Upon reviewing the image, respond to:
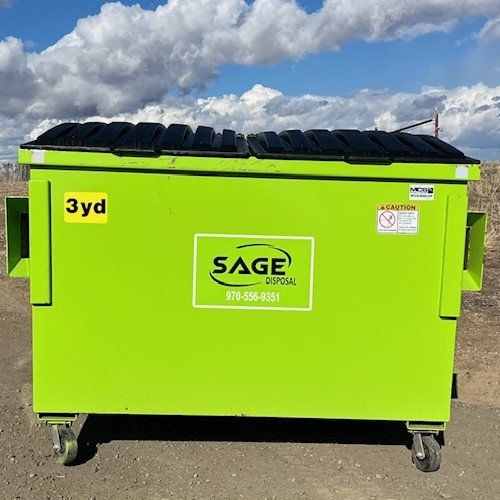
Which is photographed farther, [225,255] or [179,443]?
[179,443]

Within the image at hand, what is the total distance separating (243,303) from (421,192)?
3.57 feet

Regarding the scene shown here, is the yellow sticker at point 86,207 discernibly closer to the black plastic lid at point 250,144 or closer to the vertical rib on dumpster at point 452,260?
the black plastic lid at point 250,144

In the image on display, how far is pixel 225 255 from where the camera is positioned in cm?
302

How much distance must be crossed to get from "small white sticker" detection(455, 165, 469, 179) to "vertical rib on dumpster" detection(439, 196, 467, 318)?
0.36ft

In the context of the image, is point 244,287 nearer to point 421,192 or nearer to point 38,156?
point 421,192

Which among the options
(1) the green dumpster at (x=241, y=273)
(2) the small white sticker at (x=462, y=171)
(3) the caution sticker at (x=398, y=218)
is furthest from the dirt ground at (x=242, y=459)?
(2) the small white sticker at (x=462, y=171)

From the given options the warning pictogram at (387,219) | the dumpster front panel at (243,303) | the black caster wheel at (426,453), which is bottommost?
the black caster wheel at (426,453)

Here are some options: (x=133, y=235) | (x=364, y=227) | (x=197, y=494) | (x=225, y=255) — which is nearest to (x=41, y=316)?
(x=133, y=235)

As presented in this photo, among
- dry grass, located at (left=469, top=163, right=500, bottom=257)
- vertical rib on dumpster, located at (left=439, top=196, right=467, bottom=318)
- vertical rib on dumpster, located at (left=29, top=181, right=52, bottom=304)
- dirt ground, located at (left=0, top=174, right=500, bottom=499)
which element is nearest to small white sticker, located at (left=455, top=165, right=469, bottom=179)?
vertical rib on dumpster, located at (left=439, top=196, right=467, bottom=318)

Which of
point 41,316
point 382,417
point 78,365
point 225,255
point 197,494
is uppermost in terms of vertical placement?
point 225,255

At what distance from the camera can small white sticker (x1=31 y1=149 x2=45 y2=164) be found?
2873mm

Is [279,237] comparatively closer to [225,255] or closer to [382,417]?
[225,255]

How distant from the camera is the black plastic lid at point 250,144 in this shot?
2920 mm

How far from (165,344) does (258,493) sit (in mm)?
920
